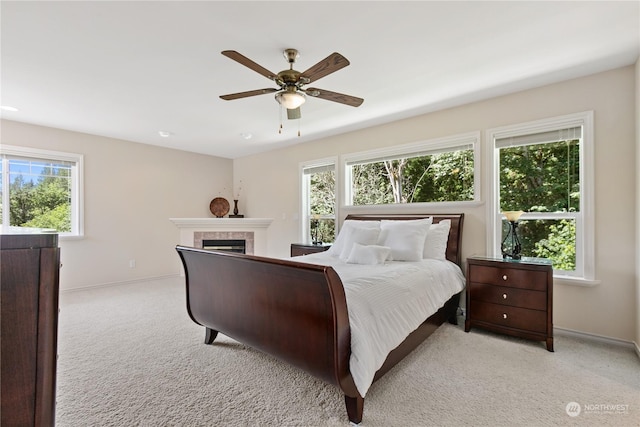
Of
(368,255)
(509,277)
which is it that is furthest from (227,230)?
(509,277)

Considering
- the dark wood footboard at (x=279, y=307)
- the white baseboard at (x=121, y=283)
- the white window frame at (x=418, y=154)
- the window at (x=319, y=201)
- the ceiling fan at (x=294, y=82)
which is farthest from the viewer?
the window at (x=319, y=201)

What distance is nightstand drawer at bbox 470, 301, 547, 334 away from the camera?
2.68 m

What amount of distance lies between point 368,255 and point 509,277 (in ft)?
4.31

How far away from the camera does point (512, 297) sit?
2811 mm

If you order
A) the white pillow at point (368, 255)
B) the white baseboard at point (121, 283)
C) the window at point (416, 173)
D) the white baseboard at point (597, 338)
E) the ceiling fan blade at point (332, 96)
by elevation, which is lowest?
the white baseboard at point (121, 283)

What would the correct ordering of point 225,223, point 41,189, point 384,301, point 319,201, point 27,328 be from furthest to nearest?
1. point 225,223
2. point 319,201
3. point 41,189
4. point 384,301
5. point 27,328

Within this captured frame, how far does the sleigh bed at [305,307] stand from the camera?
1.67 m

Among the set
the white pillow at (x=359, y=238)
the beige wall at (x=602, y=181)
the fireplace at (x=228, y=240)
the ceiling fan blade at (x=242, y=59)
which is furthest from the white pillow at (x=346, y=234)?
the fireplace at (x=228, y=240)

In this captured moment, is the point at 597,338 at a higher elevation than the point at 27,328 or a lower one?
lower

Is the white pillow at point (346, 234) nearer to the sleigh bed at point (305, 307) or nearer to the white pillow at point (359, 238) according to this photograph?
the white pillow at point (359, 238)

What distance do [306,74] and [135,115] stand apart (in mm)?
2910

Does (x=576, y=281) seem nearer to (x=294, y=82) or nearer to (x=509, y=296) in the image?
(x=509, y=296)

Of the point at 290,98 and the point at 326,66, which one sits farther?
the point at 290,98

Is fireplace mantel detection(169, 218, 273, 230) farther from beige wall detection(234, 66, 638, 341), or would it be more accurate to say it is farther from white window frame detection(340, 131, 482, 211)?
beige wall detection(234, 66, 638, 341)
